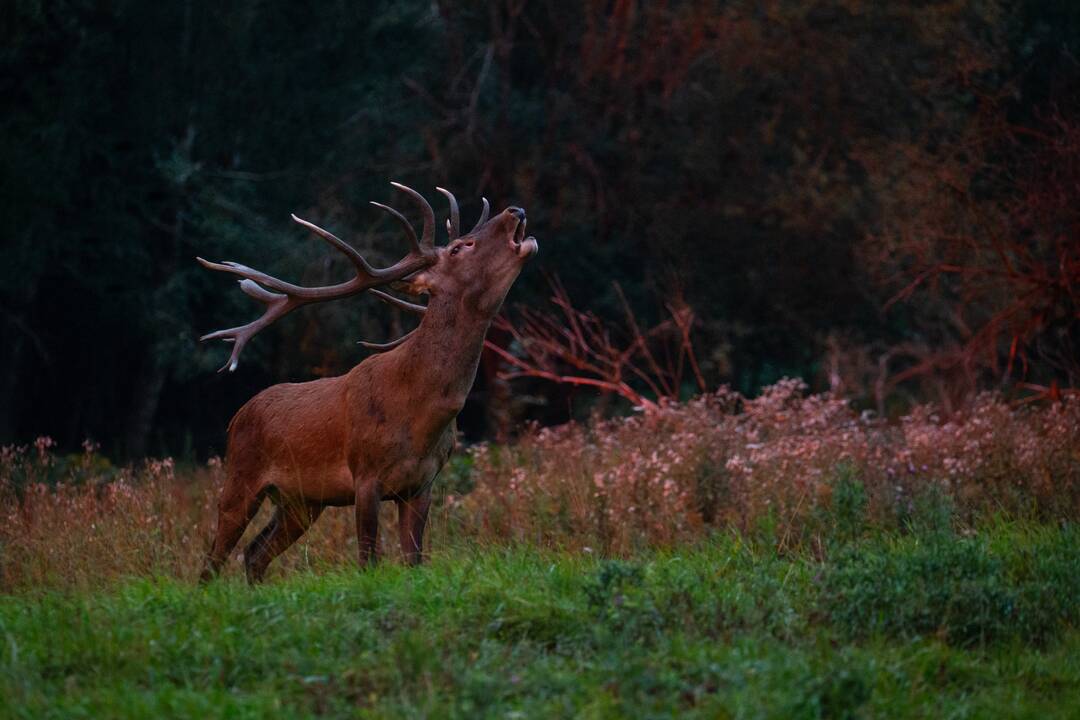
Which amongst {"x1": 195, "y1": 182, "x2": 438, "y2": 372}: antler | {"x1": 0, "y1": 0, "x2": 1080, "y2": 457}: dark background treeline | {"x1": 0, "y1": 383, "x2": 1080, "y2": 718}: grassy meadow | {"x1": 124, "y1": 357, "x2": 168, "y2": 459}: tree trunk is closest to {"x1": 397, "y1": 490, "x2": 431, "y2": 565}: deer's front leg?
{"x1": 0, "y1": 383, "x2": 1080, "y2": 718}: grassy meadow

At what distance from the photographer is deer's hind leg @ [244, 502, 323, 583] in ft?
28.0

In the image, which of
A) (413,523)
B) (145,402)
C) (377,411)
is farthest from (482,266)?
(145,402)

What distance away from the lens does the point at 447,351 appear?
8008 mm

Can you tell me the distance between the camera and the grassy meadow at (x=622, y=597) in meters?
5.31

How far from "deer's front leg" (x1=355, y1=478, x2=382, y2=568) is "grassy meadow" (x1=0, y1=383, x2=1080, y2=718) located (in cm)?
21

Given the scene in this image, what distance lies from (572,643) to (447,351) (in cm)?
250

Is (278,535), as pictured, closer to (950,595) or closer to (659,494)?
(659,494)

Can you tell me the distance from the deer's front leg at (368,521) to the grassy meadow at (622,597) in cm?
21

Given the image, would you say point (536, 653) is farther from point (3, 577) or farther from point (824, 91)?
point (824, 91)

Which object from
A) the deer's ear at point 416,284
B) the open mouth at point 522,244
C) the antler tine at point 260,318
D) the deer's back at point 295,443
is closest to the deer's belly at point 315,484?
the deer's back at point 295,443

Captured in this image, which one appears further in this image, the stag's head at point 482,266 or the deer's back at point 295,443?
the deer's back at point 295,443

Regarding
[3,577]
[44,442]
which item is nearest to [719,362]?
[44,442]

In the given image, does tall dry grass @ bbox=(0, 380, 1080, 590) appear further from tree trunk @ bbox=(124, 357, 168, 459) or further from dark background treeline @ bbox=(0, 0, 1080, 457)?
tree trunk @ bbox=(124, 357, 168, 459)

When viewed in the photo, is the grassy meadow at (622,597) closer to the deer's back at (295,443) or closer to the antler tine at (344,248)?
the deer's back at (295,443)
